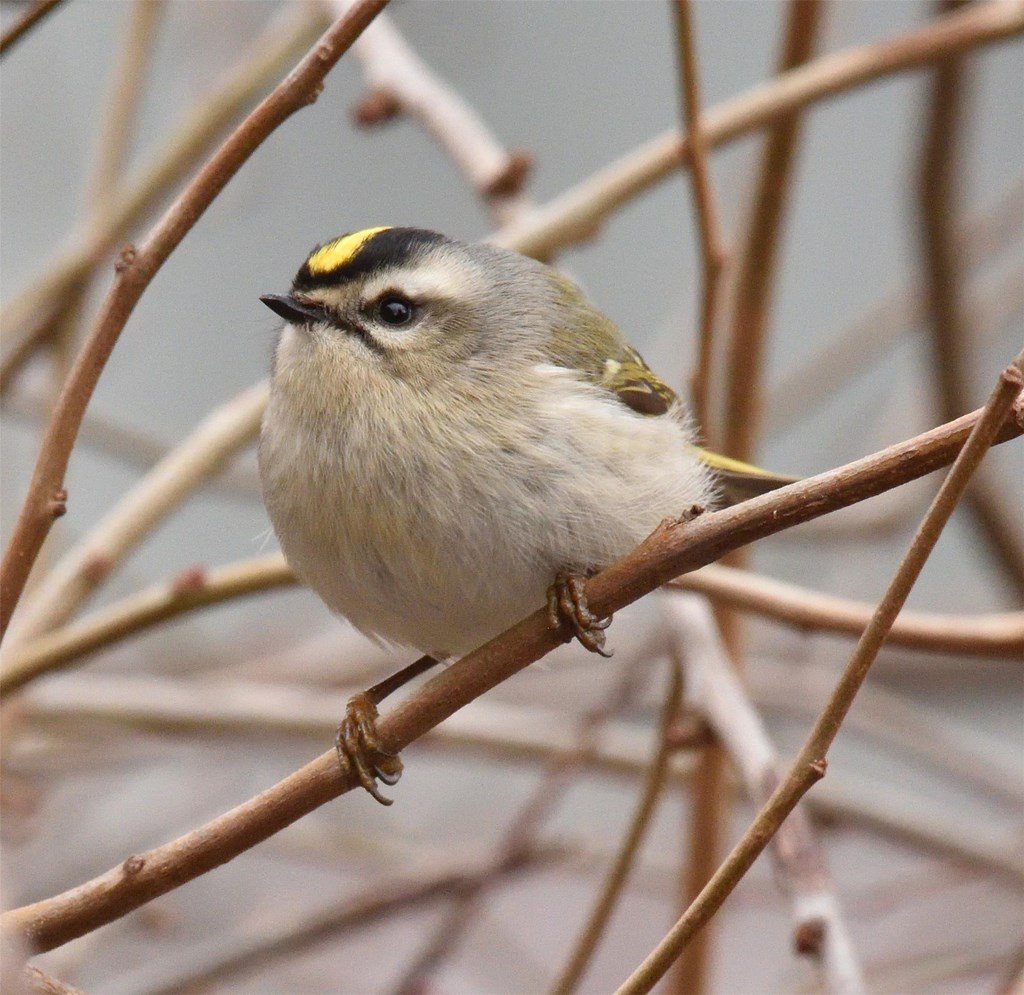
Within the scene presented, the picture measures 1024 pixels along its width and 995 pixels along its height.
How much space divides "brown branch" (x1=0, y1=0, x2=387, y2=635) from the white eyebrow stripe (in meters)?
0.70

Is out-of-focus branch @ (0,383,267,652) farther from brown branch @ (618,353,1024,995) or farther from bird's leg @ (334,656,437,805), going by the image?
brown branch @ (618,353,1024,995)

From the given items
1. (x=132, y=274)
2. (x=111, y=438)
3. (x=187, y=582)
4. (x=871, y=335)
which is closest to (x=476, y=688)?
(x=132, y=274)

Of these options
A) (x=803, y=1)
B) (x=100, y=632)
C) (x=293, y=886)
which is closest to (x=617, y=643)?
(x=293, y=886)

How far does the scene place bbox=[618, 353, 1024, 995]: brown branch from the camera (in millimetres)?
1065

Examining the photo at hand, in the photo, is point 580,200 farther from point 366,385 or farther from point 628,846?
point 628,846

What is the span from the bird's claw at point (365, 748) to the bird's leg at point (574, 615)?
27 centimetres

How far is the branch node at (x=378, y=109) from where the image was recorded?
8.45ft

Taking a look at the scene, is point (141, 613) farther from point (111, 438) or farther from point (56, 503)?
point (111, 438)

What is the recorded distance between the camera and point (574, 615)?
65.8 inches

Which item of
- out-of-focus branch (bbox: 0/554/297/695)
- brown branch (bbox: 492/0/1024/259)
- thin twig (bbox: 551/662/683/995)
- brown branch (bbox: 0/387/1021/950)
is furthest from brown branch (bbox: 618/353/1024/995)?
brown branch (bbox: 492/0/1024/259)

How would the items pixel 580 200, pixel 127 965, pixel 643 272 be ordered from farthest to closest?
pixel 643 272 < pixel 127 965 < pixel 580 200

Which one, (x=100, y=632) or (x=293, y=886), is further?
(x=293, y=886)

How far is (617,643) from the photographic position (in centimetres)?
347

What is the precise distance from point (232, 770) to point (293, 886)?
530mm
